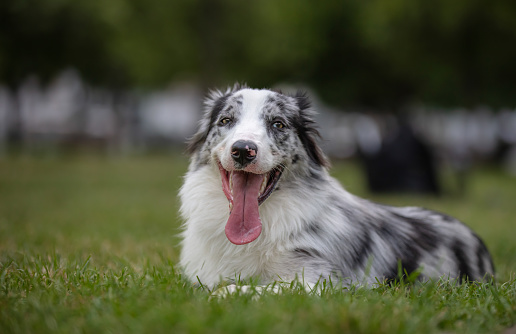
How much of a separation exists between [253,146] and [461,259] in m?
2.19

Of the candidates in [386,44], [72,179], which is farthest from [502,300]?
[386,44]

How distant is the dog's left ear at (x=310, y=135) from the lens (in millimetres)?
4379

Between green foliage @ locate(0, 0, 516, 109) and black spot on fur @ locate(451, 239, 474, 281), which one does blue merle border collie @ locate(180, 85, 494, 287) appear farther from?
green foliage @ locate(0, 0, 516, 109)

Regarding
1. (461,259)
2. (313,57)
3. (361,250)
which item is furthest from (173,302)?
(313,57)

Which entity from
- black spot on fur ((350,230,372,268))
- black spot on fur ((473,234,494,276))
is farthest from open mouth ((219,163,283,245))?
black spot on fur ((473,234,494,276))

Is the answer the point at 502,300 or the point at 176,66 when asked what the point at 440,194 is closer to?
the point at 502,300

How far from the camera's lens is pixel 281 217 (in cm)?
397

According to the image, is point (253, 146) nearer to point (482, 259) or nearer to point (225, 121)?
point (225, 121)

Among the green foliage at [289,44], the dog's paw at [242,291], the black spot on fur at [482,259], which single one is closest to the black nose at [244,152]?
the dog's paw at [242,291]

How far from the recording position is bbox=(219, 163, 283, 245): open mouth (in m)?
3.85

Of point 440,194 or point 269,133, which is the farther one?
point 440,194

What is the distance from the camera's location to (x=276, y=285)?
3637mm

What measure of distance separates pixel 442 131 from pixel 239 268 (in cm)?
4716

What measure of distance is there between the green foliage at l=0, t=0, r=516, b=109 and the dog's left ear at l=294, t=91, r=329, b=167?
30.0ft
